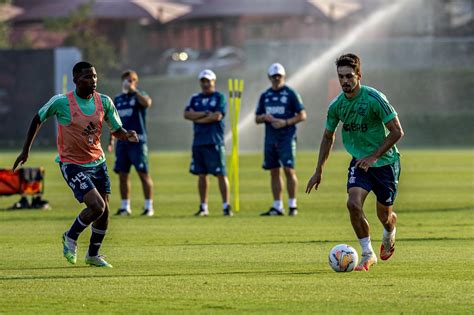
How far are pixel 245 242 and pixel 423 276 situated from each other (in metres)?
4.05

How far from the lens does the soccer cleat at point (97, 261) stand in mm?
13641

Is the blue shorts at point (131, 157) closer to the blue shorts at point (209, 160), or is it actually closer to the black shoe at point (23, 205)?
the blue shorts at point (209, 160)

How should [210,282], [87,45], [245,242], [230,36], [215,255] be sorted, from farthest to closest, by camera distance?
[230,36], [87,45], [245,242], [215,255], [210,282]

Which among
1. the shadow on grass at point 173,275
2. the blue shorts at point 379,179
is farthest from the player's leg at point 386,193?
the shadow on grass at point 173,275

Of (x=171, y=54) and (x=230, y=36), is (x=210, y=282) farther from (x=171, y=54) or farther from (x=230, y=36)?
(x=230, y=36)

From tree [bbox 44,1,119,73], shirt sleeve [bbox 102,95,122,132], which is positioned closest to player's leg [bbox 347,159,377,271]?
shirt sleeve [bbox 102,95,122,132]

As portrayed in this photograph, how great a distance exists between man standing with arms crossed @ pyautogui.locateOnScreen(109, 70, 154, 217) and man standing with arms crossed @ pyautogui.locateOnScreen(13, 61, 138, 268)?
6.66 m

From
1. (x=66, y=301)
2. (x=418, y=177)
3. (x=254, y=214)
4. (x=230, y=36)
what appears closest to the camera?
(x=66, y=301)

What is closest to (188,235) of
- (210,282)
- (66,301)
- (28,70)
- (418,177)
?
(210,282)

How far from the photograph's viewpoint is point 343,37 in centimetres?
5316

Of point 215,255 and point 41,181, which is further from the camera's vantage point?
point 41,181

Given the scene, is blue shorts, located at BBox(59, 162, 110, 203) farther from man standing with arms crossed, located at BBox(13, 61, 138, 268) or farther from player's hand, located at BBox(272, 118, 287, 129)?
player's hand, located at BBox(272, 118, 287, 129)

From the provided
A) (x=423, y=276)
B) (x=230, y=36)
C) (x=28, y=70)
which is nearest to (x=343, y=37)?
(x=230, y=36)

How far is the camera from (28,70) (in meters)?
44.4
